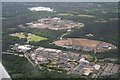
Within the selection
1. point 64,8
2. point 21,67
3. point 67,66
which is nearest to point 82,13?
point 64,8

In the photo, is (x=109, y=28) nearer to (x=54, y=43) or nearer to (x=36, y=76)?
(x=54, y=43)

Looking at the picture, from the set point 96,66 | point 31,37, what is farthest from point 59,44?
point 96,66

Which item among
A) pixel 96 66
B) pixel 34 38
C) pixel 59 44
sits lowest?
pixel 96 66

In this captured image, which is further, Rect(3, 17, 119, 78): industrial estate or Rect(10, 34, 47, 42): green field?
Rect(10, 34, 47, 42): green field

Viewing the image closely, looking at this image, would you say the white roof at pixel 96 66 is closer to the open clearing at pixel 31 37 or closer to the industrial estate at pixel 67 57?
the industrial estate at pixel 67 57

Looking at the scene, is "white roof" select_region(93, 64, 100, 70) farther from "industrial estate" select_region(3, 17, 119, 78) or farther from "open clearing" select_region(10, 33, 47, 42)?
"open clearing" select_region(10, 33, 47, 42)

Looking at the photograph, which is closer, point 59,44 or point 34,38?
point 59,44

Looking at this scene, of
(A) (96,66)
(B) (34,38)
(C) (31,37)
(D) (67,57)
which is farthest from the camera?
(C) (31,37)

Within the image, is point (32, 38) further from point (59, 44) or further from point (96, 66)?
point (96, 66)

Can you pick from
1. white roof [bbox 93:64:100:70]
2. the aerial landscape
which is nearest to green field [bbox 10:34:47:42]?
the aerial landscape

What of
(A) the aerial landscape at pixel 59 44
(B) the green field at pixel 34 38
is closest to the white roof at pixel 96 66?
(A) the aerial landscape at pixel 59 44
